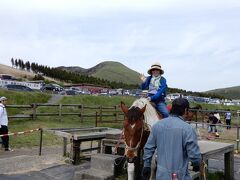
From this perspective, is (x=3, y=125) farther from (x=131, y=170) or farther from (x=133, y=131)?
(x=133, y=131)

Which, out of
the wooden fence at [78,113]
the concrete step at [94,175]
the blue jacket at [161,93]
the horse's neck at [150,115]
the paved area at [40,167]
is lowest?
the paved area at [40,167]

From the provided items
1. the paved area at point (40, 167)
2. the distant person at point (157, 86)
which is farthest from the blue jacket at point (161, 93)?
the paved area at point (40, 167)

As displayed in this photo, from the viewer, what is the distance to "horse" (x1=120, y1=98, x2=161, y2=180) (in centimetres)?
614

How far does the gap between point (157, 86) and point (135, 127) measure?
5.16ft

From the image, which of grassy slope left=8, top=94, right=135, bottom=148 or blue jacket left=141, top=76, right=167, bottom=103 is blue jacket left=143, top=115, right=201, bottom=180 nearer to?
blue jacket left=141, top=76, right=167, bottom=103

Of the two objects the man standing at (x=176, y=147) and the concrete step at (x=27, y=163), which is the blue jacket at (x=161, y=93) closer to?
the man standing at (x=176, y=147)

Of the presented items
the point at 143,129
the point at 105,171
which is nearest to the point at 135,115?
the point at 143,129

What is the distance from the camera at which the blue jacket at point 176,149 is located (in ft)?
13.3

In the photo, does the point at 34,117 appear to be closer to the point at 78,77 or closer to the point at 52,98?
the point at 52,98

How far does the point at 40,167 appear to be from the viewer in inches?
366

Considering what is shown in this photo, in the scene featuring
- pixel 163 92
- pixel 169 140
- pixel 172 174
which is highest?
pixel 163 92

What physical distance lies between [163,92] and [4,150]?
6.85m

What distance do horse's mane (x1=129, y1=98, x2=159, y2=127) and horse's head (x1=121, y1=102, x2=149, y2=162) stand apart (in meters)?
0.46

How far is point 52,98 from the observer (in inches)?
1503
